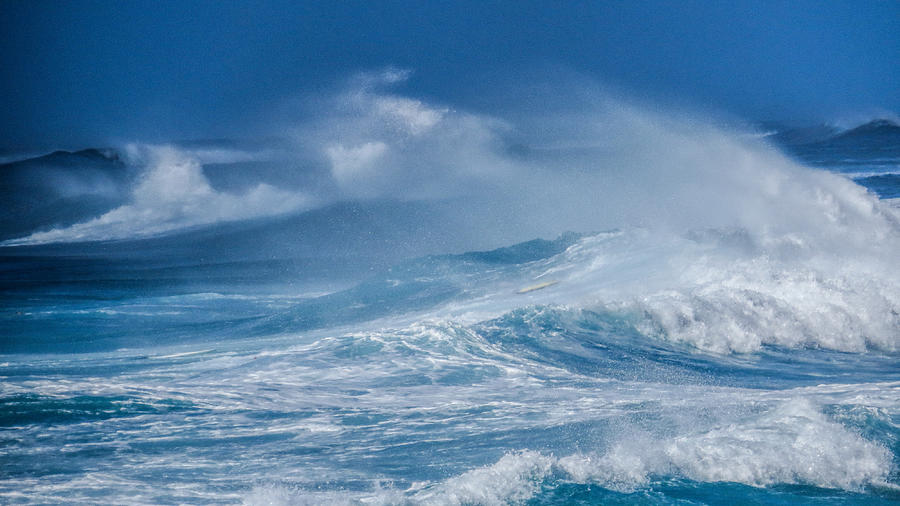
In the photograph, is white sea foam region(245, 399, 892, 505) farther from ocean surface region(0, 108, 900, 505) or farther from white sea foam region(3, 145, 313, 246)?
white sea foam region(3, 145, 313, 246)

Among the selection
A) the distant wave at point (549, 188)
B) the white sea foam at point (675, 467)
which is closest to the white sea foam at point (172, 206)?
the distant wave at point (549, 188)

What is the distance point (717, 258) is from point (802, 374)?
396 centimetres

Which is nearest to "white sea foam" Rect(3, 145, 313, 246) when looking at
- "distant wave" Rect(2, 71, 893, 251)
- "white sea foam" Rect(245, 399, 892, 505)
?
"distant wave" Rect(2, 71, 893, 251)

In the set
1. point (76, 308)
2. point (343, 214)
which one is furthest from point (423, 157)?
point (76, 308)

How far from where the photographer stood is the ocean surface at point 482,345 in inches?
191

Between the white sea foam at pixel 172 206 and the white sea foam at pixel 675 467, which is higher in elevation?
the white sea foam at pixel 172 206

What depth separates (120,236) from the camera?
1856 centimetres

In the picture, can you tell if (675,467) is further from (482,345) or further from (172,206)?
(172,206)

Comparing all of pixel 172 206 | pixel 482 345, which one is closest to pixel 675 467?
pixel 482 345

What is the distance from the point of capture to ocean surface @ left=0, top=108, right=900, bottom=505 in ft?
15.9

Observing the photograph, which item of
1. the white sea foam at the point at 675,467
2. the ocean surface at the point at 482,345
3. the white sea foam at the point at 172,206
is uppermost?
the white sea foam at the point at 172,206

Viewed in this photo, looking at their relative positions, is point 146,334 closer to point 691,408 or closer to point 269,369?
point 269,369

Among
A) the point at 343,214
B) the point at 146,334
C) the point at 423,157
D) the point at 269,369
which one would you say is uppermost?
the point at 423,157

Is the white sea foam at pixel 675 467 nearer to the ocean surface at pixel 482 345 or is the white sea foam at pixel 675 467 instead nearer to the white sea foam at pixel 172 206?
the ocean surface at pixel 482 345
